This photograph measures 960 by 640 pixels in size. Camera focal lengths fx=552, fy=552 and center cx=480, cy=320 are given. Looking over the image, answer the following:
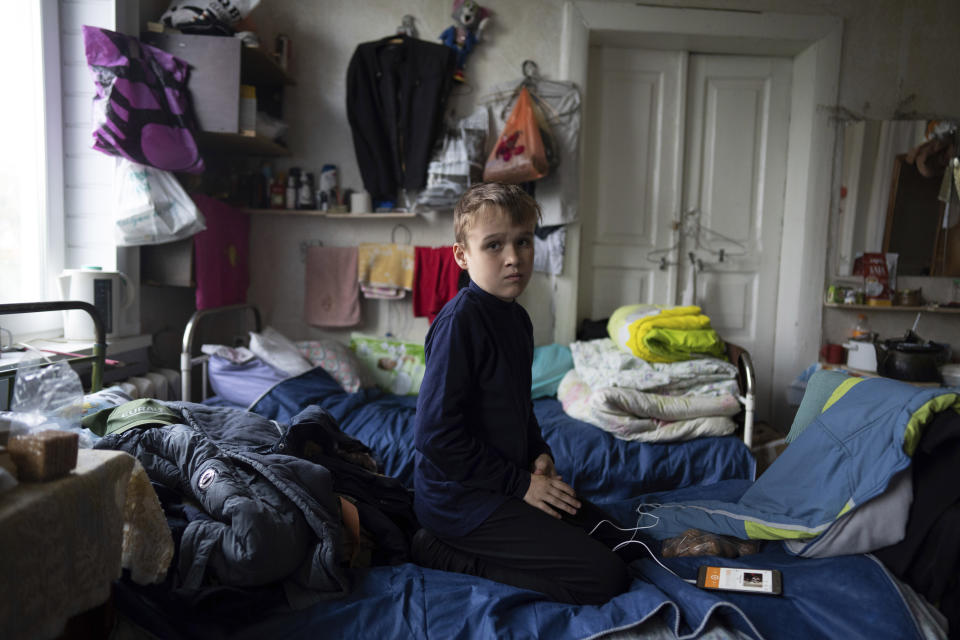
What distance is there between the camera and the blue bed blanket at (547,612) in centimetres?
97

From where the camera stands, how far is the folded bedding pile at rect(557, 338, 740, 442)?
6.98ft

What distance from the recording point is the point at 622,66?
3.16 metres

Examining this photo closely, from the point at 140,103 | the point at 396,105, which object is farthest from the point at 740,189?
the point at 140,103

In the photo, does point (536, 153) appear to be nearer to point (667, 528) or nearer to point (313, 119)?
point (313, 119)

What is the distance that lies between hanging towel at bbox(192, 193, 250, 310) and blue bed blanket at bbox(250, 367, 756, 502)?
66 centimetres

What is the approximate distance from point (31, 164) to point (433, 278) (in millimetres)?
1726

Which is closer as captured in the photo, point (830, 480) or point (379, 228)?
point (830, 480)

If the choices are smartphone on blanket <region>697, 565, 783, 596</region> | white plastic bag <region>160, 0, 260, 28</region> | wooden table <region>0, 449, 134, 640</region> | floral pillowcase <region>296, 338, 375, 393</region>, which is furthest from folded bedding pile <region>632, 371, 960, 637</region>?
white plastic bag <region>160, 0, 260, 28</region>

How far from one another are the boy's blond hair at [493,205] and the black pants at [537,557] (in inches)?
25.2

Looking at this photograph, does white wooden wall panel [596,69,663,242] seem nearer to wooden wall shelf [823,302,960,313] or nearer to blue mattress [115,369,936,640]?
wooden wall shelf [823,302,960,313]

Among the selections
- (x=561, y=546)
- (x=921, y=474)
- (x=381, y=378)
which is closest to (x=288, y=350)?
(x=381, y=378)

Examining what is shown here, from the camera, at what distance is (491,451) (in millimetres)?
1262

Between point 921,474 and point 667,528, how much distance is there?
57cm

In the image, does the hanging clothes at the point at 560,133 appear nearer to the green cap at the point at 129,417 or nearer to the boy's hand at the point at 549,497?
the boy's hand at the point at 549,497
